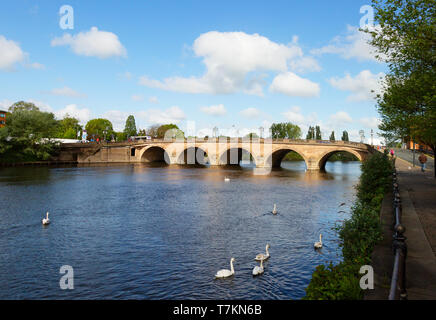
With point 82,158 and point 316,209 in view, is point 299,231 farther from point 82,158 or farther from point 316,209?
point 82,158

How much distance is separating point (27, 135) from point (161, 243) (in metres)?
72.6

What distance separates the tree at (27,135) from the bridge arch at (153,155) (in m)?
25.5

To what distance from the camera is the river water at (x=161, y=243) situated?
14.6 meters

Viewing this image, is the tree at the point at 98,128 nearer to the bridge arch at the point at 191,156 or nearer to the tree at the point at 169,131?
the tree at the point at 169,131

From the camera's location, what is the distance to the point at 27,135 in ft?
263

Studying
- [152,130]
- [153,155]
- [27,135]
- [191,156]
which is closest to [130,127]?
[152,130]

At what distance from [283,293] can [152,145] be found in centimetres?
8739

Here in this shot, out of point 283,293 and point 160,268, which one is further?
point 160,268

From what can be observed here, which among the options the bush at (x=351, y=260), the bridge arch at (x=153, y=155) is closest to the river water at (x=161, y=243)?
the bush at (x=351, y=260)

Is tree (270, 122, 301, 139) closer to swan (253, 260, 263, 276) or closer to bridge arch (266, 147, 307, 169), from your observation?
bridge arch (266, 147, 307, 169)

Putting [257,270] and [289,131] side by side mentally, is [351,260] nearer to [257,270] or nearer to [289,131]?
[257,270]
